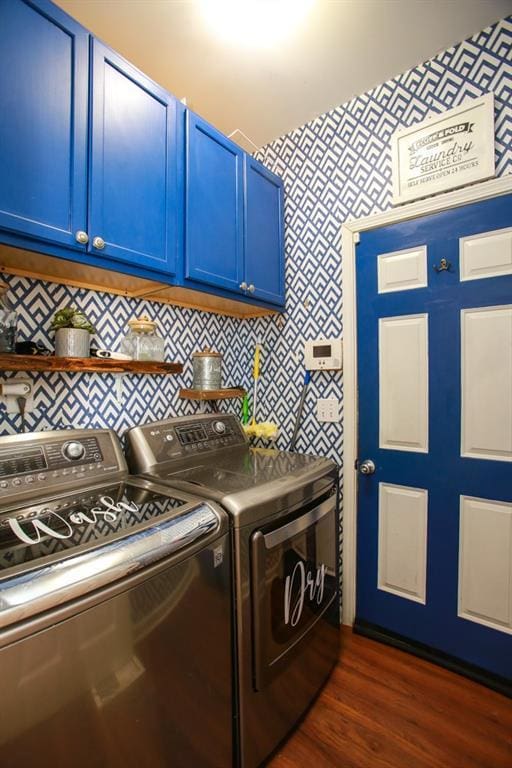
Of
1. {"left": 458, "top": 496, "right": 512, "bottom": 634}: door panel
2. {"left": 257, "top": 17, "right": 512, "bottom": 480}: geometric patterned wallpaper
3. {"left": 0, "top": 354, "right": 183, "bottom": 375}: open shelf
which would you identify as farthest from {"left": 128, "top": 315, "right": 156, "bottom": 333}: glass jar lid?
{"left": 458, "top": 496, "right": 512, "bottom": 634}: door panel

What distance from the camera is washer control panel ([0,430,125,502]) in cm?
107

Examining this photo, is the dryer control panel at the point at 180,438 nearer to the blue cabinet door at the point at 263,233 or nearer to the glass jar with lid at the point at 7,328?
the glass jar with lid at the point at 7,328

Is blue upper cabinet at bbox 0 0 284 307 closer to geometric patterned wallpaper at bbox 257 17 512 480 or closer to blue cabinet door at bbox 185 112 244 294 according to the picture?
blue cabinet door at bbox 185 112 244 294

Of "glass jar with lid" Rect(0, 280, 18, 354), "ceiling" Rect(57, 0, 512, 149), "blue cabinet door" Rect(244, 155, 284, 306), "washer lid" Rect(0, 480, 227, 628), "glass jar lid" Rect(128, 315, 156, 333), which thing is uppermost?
"ceiling" Rect(57, 0, 512, 149)

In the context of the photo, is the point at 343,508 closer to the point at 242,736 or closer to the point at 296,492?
the point at 296,492

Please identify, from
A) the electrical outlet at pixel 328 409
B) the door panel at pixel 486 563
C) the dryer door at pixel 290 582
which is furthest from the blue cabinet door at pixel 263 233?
the door panel at pixel 486 563

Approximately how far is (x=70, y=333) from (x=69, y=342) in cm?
3

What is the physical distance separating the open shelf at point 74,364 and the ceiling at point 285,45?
1.37 m

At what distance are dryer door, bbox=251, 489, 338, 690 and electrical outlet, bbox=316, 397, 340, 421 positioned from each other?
1.74ft

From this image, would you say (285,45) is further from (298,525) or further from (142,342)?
(298,525)

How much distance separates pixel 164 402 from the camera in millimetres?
1838

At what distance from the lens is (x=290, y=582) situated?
4.14ft

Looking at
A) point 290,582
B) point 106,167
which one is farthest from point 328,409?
point 106,167

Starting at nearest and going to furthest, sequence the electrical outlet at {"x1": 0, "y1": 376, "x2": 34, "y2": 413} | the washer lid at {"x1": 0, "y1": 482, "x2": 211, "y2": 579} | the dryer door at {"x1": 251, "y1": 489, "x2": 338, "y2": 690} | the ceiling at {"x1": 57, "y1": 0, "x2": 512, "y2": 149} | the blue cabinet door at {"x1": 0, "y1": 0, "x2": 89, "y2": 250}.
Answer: the washer lid at {"x1": 0, "y1": 482, "x2": 211, "y2": 579} → the blue cabinet door at {"x1": 0, "y1": 0, "x2": 89, "y2": 250} → the dryer door at {"x1": 251, "y1": 489, "x2": 338, "y2": 690} → the electrical outlet at {"x1": 0, "y1": 376, "x2": 34, "y2": 413} → the ceiling at {"x1": 57, "y1": 0, "x2": 512, "y2": 149}
